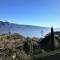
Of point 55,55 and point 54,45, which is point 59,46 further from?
point 55,55

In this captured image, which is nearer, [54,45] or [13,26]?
[54,45]

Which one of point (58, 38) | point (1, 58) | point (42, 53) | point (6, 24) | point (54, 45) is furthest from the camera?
point (6, 24)

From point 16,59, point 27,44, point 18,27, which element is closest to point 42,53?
point 16,59

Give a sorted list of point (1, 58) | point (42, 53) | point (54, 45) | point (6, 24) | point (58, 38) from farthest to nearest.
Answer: point (6, 24), point (58, 38), point (54, 45), point (42, 53), point (1, 58)

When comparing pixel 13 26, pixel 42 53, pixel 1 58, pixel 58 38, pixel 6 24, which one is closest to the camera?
pixel 1 58

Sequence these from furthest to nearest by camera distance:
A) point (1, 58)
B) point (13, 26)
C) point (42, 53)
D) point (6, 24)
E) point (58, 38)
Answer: point (6, 24) < point (13, 26) < point (58, 38) < point (42, 53) < point (1, 58)

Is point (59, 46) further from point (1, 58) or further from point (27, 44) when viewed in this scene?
point (1, 58)

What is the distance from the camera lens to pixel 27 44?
18703 millimetres

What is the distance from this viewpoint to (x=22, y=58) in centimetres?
1388

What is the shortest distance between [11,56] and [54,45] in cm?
583

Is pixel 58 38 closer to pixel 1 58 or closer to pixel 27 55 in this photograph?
pixel 27 55

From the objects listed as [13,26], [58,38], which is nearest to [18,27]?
[13,26]

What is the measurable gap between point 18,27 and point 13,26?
142 centimetres

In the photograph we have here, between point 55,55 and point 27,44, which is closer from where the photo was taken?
point 55,55
